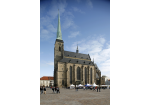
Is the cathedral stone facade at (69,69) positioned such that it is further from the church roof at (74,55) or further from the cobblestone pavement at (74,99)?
the cobblestone pavement at (74,99)

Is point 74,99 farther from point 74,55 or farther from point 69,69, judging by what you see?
point 74,55

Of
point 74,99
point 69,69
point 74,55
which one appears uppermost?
point 74,55

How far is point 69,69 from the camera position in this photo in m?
45.5

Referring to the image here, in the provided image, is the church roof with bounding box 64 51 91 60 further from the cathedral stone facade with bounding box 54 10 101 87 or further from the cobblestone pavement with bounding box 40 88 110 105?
the cobblestone pavement with bounding box 40 88 110 105

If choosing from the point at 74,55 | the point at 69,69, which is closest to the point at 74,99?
the point at 69,69

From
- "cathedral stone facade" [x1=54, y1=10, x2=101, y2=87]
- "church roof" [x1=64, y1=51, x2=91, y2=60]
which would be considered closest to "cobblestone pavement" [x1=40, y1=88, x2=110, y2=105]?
"cathedral stone facade" [x1=54, y1=10, x2=101, y2=87]

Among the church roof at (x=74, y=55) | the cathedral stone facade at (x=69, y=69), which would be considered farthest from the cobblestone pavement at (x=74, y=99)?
the church roof at (x=74, y=55)

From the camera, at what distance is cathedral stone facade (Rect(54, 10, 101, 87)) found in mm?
43531
